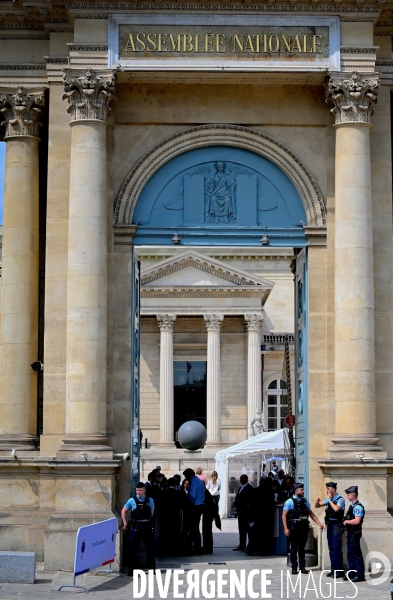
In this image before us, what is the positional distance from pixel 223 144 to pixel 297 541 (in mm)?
7379

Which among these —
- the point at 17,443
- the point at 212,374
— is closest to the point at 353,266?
the point at 17,443

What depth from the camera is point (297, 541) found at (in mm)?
19219

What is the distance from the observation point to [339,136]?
21062mm

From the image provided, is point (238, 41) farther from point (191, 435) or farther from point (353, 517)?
point (191, 435)

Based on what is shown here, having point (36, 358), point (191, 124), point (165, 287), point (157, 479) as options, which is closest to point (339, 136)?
point (191, 124)

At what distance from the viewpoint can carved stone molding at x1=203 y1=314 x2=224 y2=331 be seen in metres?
53.4

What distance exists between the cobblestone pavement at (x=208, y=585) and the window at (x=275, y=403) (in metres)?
37.6

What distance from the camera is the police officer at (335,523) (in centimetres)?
1880

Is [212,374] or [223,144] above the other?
[223,144]

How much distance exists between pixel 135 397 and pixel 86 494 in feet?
8.99

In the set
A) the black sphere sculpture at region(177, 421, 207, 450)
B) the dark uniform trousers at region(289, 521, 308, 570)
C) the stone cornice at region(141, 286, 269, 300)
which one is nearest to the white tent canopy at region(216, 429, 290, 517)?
the black sphere sculpture at region(177, 421, 207, 450)

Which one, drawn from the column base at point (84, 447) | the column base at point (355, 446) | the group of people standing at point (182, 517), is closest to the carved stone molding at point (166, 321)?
the group of people standing at point (182, 517)

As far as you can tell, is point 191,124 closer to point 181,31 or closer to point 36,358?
point 181,31

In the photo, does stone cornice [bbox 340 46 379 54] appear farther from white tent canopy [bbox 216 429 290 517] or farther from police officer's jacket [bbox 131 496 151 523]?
white tent canopy [bbox 216 429 290 517]
